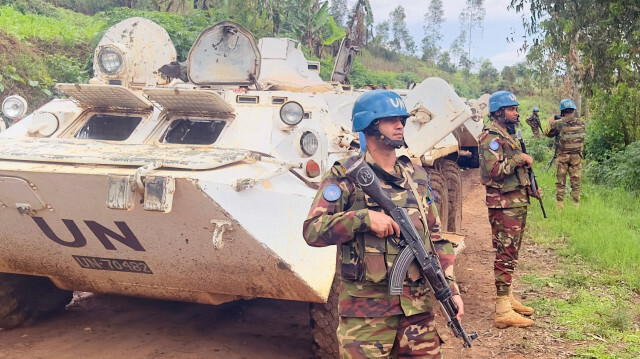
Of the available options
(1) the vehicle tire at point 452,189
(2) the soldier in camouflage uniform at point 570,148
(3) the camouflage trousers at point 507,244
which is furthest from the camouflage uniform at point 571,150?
(3) the camouflage trousers at point 507,244

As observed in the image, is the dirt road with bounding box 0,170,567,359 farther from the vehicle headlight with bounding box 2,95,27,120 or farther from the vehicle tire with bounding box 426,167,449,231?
the vehicle headlight with bounding box 2,95,27,120

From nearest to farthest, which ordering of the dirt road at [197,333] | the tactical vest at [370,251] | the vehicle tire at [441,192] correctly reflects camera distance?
the tactical vest at [370,251] → the dirt road at [197,333] → the vehicle tire at [441,192]

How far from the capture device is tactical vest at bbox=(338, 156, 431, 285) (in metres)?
2.83

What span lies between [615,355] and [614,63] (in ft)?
23.5

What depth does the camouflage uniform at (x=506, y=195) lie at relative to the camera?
Result: 5.32 meters

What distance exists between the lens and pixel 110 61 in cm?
555

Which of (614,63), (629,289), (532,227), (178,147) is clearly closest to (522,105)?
(614,63)

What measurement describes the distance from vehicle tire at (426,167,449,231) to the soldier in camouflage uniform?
305 centimetres

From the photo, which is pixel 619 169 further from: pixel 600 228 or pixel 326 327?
pixel 326 327

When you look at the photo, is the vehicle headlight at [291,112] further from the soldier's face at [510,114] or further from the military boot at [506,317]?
the military boot at [506,317]

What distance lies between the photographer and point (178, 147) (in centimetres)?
455

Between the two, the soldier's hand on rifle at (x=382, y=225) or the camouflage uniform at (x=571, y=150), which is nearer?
the soldier's hand on rifle at (x=382, y=225)

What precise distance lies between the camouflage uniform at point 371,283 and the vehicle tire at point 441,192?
157 inches

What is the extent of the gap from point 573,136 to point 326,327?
6.75 metres
